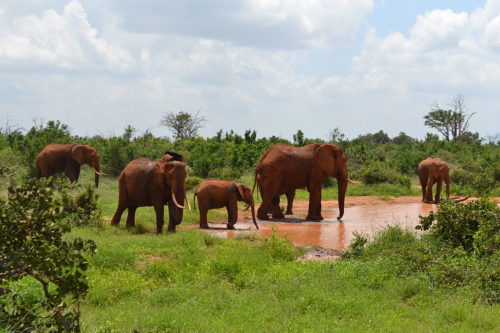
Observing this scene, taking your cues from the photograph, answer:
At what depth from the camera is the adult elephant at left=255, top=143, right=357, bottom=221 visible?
15.4 m

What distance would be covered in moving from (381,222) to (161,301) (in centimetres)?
921

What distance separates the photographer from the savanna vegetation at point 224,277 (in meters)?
4.41

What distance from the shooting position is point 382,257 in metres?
9.05

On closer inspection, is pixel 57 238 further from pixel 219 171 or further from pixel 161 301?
pixel 219 171

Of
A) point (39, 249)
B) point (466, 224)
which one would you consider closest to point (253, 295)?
point (39, 249)

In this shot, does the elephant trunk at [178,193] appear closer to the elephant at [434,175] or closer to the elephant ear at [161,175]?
the elephant ear at [161,175]

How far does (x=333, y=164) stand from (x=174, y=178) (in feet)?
19.9

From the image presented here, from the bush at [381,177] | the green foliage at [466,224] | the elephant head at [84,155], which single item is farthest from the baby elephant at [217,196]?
the bush at [381,177]

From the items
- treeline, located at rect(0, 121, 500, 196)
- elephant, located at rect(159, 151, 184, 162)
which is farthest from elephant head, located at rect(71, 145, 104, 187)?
elephant, located at rect(159, 151, 184, 162)

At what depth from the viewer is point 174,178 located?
11086 millimetres

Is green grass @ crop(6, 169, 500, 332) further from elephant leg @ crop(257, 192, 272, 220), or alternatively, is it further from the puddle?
elephant leg @ crop(257, 192, 272, 220)

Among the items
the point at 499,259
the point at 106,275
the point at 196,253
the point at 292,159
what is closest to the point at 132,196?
the point at 196,253

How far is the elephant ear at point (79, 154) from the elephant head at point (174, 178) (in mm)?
9902

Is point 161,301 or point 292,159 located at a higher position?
point 292,159
